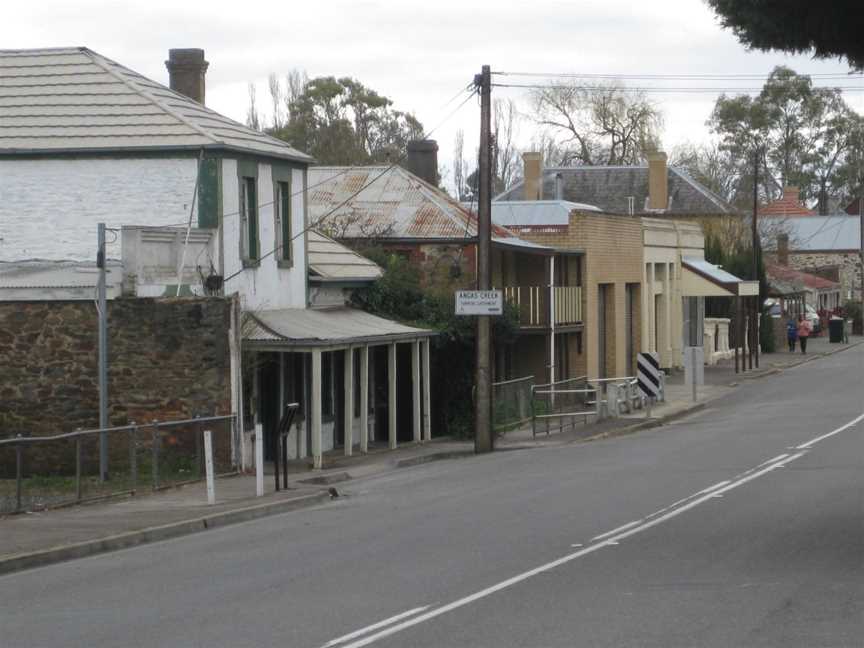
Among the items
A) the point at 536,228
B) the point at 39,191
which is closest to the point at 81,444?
the point at 39,191

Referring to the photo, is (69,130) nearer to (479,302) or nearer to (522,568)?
(479,302)

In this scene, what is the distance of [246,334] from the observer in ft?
80.7

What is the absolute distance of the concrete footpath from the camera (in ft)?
50.9

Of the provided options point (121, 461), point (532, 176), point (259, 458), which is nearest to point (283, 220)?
point (121, 461)

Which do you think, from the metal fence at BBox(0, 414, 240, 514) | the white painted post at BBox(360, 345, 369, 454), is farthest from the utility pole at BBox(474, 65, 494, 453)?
the metal fence at BBox(0, 414, 240, 514)

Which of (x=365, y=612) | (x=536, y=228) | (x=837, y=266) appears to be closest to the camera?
(x=365, y=612)

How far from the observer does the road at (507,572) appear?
10125 mm

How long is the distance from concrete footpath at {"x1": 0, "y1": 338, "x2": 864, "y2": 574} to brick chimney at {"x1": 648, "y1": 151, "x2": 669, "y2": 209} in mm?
43140

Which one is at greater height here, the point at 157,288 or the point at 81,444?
the point at 157,288

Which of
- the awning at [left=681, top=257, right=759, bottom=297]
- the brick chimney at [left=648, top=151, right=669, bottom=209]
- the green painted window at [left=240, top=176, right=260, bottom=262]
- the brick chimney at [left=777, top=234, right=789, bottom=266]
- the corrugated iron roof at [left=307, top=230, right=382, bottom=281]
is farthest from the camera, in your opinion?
the brick chimney at [left=777, top=234, right=789, bottom=266]

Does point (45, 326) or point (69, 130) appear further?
point (69, 130)

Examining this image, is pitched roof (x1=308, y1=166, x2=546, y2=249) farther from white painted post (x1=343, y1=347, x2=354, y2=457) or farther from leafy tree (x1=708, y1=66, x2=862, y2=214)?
leafy tree (x1=708, y1=66, x2=862, y2=214)

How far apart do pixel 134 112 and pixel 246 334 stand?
487cm

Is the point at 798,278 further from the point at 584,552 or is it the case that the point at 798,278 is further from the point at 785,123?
the point at 584,552
